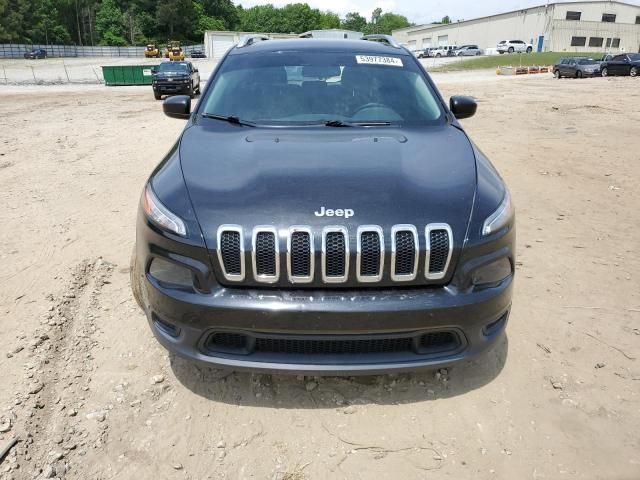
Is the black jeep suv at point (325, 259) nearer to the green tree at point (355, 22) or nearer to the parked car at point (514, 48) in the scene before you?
the parked car at point (514, 48)

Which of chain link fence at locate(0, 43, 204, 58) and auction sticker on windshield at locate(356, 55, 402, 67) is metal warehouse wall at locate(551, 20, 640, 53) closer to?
chain link fence at locate(0, 43, 204, 58)

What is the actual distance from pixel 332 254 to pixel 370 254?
16cm

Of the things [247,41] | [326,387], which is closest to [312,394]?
[326,387]

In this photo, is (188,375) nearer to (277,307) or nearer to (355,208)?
(277,307)

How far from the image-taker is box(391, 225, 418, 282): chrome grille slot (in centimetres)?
213

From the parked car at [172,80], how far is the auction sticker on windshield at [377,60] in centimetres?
1914

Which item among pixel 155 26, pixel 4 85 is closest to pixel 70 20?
Result: pixel 155 26

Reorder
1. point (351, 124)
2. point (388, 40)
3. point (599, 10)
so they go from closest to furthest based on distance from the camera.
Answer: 1. point (351, 124)
2. point (388, 40)
3. point (599, 10)

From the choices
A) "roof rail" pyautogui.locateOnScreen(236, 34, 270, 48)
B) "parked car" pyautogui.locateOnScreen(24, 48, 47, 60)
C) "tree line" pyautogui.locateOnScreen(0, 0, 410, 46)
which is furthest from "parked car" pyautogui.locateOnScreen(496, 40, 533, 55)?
"roof rail" pyautogui.locateOnScreen(236, 34, 270, 48)

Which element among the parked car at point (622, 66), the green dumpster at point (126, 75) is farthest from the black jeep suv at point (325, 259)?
the parked car at point (622, 66)

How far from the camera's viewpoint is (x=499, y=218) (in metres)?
2.37

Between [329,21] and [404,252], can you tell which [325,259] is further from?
[329,21]

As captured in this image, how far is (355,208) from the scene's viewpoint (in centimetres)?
222

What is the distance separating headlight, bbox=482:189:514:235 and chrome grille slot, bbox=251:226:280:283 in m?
0.94
